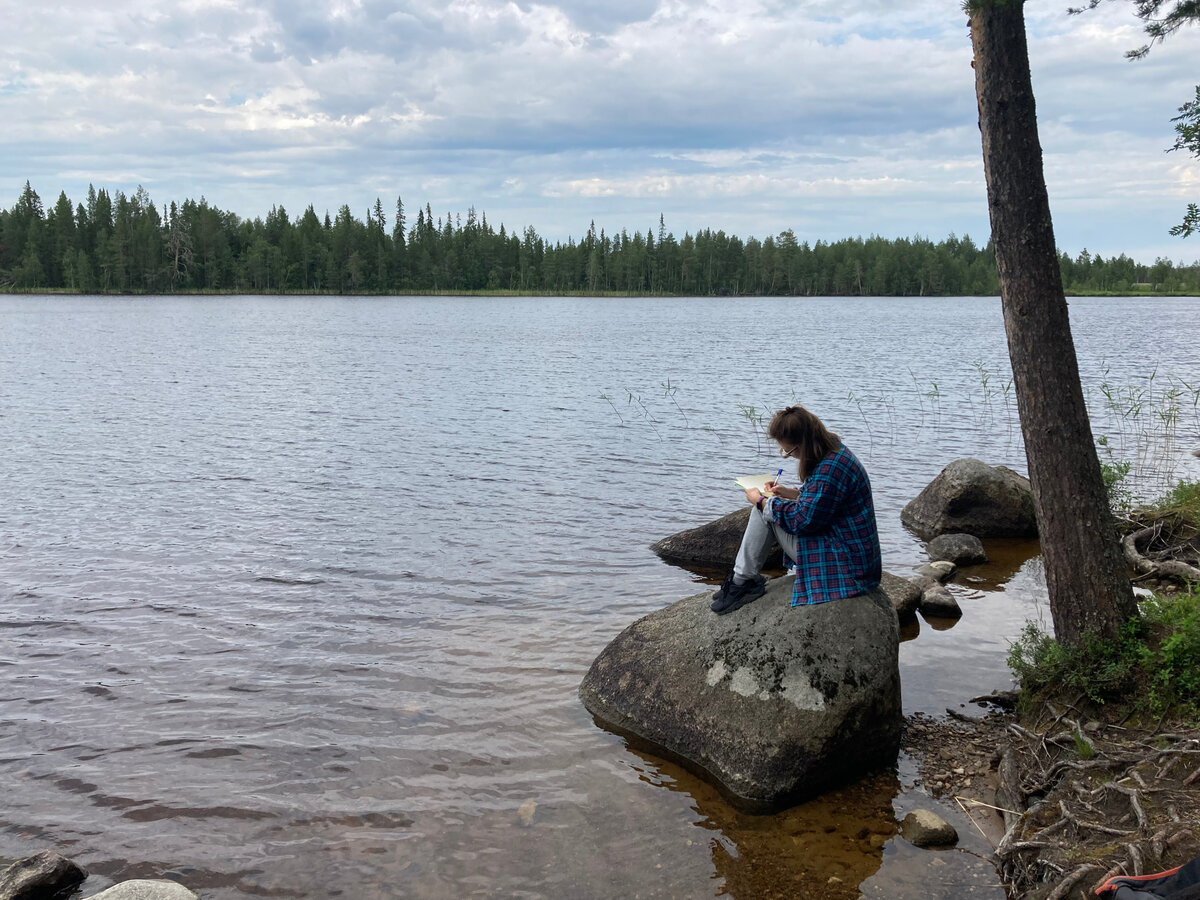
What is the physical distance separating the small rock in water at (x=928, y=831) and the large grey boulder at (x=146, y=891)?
14.9 feet

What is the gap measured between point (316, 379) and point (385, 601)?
25.7 m

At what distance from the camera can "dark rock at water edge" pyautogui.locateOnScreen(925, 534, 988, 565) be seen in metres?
12.0

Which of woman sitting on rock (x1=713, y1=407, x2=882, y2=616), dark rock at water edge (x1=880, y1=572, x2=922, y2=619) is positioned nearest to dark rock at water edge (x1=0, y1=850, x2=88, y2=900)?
woman sitting on rock (x1=713, y1=407, x2=882, y2=616)

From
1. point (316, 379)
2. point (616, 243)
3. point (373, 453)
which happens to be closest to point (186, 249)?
point (616, 243)

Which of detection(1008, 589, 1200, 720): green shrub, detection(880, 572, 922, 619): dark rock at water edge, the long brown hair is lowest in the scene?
detection(880, 572, 922, 619): dark rock at water edge

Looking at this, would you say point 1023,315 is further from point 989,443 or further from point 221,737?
point 989,443

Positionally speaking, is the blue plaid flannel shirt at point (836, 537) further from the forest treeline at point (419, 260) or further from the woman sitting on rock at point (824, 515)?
the forest treeline at point (419, 260)

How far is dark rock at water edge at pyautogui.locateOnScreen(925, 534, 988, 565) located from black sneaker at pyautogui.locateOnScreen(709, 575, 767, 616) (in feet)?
20.0

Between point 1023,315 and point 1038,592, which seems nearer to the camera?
point 1023,315

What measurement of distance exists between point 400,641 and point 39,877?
433 cm

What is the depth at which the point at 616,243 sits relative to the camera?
186m

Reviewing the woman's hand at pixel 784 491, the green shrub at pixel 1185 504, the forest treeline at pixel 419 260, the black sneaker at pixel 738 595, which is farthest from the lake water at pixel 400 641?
the forest treeline at pixel 419 260

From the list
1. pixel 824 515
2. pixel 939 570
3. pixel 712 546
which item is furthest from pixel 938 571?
pixel 824 515

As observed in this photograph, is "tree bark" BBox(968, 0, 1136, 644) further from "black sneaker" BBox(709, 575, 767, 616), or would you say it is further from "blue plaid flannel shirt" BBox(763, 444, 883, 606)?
"black sneaker" BBox(709, 575, 767, 616)
